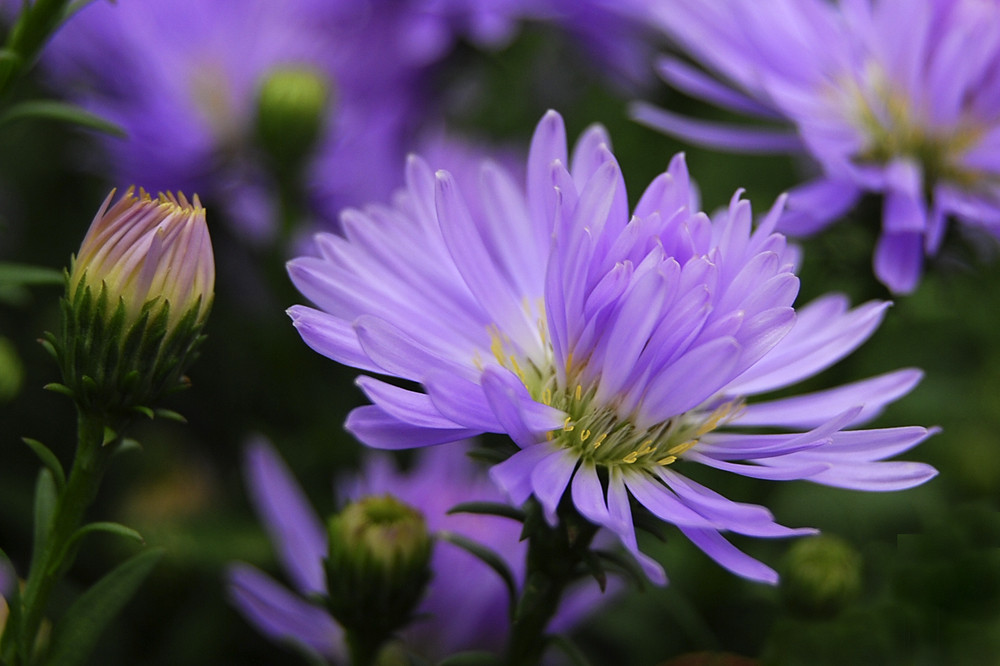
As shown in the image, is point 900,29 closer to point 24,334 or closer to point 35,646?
point 35,646

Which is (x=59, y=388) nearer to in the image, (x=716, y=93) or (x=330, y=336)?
(x=330, y=336)

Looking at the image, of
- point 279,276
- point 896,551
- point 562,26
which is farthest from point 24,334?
point 896,551

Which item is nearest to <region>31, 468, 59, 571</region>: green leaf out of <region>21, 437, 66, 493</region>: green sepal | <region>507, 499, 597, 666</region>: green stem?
<region>21, 437, 66, 493</region>: green sepal

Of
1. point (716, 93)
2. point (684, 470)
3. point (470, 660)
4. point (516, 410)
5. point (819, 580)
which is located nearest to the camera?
point (516, 410)

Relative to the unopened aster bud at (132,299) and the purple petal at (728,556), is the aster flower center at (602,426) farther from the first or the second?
the unopened aster bud at (132,299)

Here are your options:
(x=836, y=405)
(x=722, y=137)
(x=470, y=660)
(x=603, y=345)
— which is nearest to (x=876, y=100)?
(x=722, y=137)
